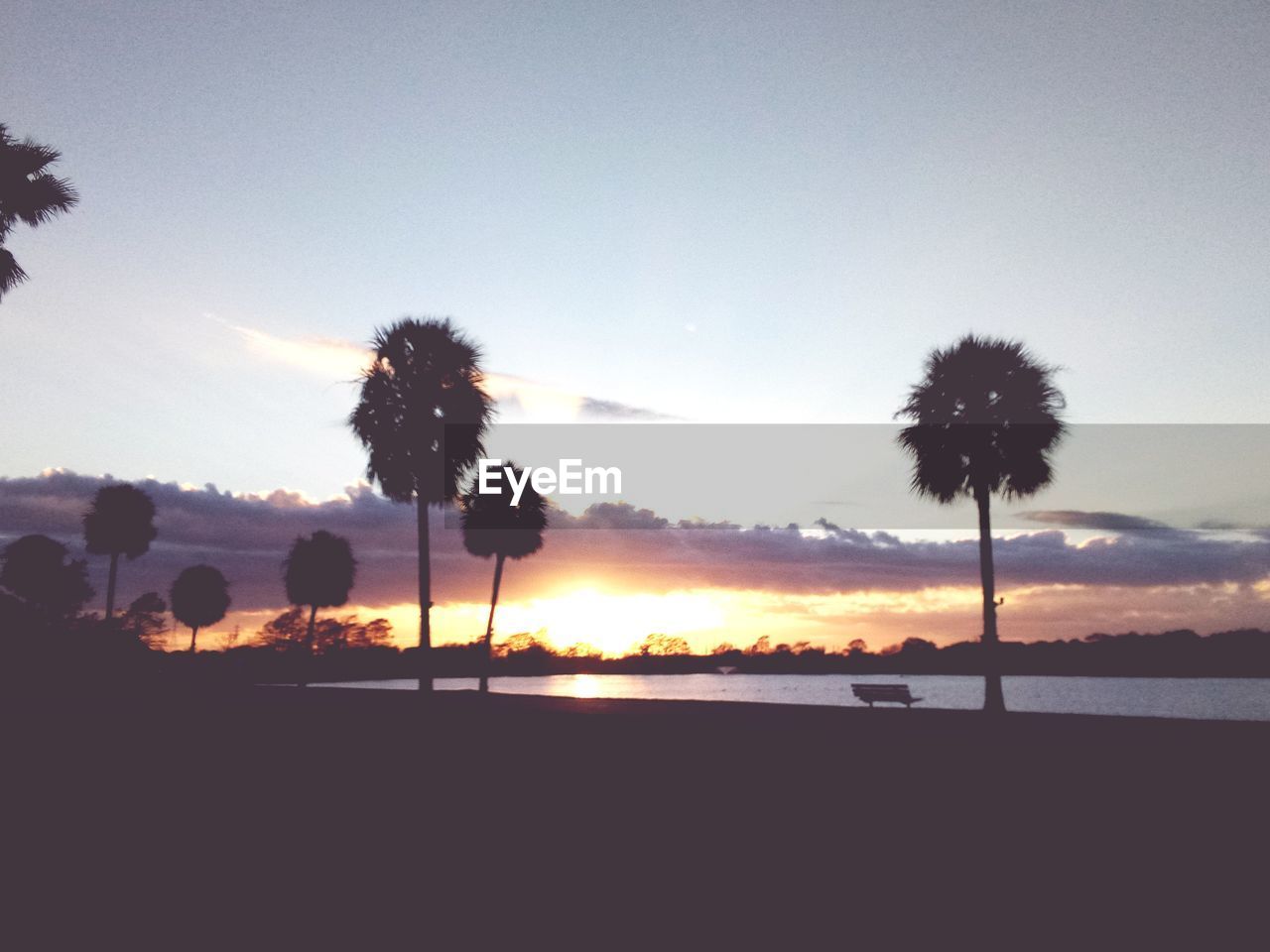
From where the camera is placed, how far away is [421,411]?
96.1ft

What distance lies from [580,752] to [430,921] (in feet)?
25.4

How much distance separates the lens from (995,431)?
1067 inches

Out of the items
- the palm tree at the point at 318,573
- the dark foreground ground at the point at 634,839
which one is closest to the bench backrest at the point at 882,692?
the dark foreground ground at the point at 634,839

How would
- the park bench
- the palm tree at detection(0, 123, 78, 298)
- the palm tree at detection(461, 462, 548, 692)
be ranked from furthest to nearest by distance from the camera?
the palm tree at detection(461, 462, 548, 692), the park bench, the palm tree at detection(0, 123, 78, 298)

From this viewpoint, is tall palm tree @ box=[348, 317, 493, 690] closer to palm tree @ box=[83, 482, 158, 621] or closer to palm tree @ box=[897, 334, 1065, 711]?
palm tree @ box=[897, 334, 1065, 711]

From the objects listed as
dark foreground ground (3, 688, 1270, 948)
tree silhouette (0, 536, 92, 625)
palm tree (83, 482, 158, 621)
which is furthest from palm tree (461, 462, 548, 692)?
tree silhouette (0, 536, 92, 625)

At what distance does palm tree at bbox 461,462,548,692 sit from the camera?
4872 cm

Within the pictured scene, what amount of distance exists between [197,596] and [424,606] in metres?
78.3

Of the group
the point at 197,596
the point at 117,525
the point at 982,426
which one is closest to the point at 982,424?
the point at 982,426

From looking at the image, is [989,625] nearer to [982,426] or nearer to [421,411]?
[982,426]

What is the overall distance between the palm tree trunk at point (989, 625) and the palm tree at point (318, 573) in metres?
56.7

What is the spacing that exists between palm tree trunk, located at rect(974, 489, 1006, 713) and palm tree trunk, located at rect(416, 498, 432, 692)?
55.7ft

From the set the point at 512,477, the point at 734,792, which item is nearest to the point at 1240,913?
the point at 734,792

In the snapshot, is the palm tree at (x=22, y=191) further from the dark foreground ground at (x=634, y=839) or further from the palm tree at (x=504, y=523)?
the palm tree at (x=504, y=523)
